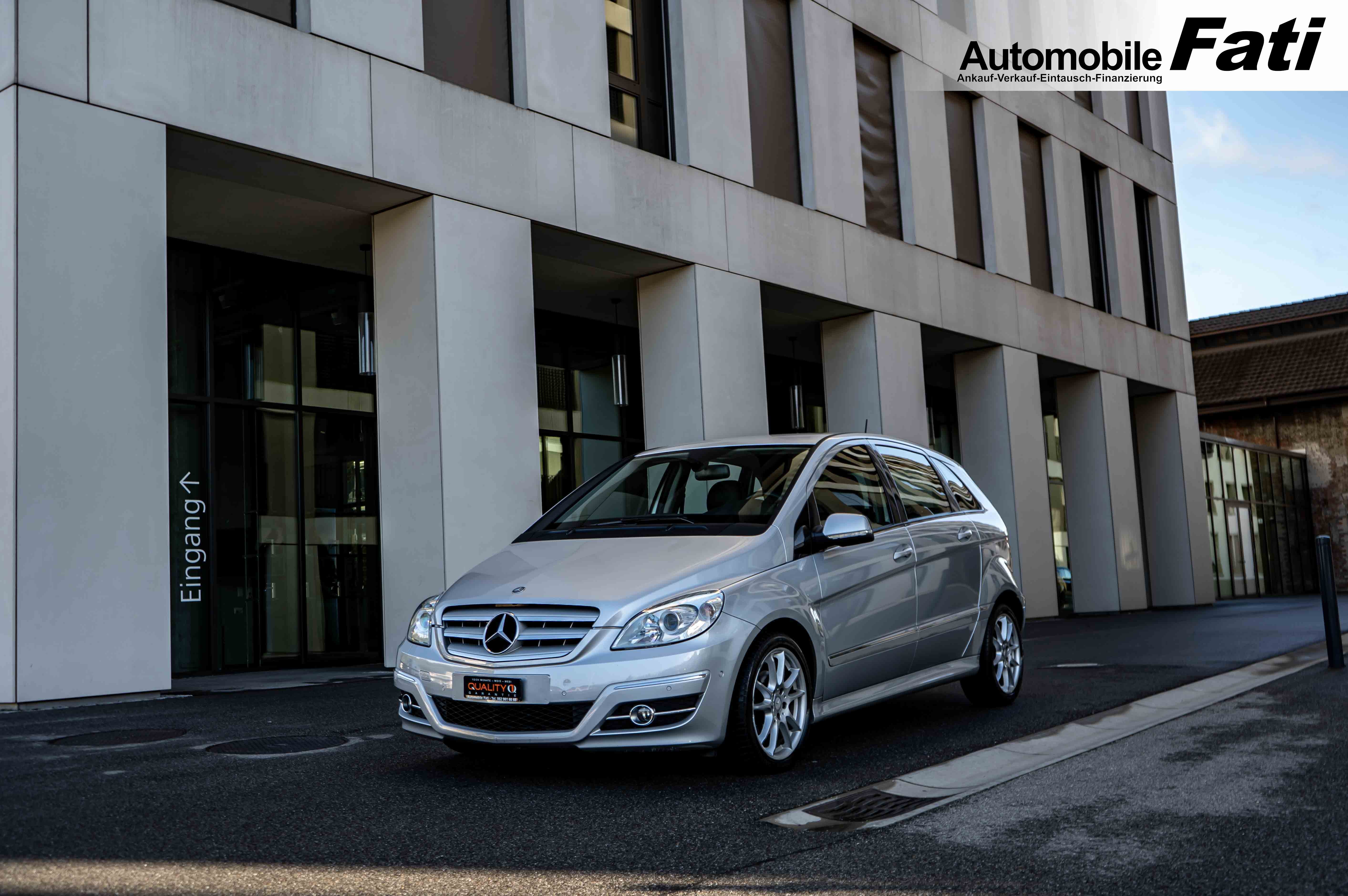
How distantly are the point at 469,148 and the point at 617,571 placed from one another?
861cm

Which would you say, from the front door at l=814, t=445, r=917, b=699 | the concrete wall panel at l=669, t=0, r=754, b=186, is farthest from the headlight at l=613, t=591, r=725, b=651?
the concrete wall panel at l=669, t=0, r=754, b=186

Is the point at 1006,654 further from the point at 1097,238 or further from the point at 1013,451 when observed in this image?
the point at 1097,238

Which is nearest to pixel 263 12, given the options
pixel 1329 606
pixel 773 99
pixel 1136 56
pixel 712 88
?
pixel 712 88

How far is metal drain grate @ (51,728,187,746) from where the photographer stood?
6566 millimetres

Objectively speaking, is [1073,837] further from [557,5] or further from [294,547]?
[557,5]

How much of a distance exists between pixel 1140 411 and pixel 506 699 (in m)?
25.4

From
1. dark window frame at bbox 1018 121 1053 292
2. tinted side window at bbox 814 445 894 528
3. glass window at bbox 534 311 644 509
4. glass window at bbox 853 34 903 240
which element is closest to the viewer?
tinted side window at bbox 814 445 894 528

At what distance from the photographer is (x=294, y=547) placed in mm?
13914

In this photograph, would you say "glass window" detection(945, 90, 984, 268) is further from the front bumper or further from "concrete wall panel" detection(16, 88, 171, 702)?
the front bumper

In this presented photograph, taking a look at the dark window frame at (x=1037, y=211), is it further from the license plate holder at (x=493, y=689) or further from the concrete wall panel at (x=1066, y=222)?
the license plate holder at (x=493, y=689)

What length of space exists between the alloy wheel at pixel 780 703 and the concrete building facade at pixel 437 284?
619cm

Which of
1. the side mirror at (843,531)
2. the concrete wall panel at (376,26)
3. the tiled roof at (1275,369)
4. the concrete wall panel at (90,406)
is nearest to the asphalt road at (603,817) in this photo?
the side mirror at (843,531)

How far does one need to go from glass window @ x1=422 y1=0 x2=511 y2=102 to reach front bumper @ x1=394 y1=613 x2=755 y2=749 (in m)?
9.32

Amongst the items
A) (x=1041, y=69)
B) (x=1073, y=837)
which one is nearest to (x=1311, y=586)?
(x=1041, y=69)
